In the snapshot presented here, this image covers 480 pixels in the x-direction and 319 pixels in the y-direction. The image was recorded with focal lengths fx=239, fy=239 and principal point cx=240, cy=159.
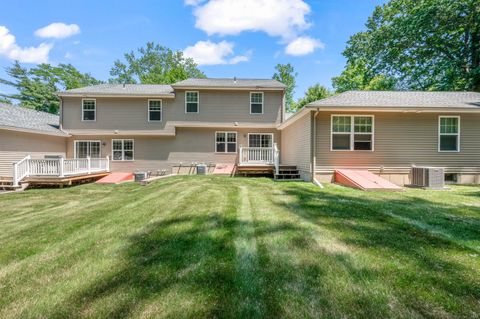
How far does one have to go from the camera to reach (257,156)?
44.0 feet

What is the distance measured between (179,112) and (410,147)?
1280 centimetres

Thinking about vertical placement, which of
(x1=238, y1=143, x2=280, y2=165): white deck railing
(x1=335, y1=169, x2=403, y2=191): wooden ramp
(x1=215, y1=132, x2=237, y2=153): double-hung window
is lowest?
(x1=335, y1=169, x2=403, y2=191): wooden ramp

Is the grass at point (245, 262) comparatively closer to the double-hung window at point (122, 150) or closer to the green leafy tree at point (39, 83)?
the double-hung window at point (122, 150)

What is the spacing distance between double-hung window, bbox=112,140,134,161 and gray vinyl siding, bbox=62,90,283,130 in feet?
→ 3.04

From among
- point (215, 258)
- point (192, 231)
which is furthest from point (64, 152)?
point (215, 258)

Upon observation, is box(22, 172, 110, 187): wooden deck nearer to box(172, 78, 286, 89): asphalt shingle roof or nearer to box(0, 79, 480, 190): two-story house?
box(0, 79, 480, 190): two-story house

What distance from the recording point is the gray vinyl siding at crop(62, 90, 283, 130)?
1566 cm

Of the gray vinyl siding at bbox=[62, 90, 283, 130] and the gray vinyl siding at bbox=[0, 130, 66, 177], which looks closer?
the gray vinyl siding at bbox=[0, 130, 66, 177]

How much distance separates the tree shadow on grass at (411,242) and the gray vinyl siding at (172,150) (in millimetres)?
9670

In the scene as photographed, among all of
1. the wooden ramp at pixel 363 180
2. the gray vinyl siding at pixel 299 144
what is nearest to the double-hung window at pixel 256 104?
the gray vinyl siding at pixel 299 144

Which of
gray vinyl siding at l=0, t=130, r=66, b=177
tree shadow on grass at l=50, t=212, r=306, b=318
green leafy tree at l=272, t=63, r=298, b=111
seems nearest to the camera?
tree shadow on grass at l=50, t=212, r=306, b=318

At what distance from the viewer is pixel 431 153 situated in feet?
34.0


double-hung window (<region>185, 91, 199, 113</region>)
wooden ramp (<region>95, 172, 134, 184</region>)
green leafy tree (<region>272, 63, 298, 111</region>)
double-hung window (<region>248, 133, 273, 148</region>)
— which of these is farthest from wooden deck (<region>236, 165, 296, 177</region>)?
green leafy tree (<region>272, 63, 298, 111</region>)

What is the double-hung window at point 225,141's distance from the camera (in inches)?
621
